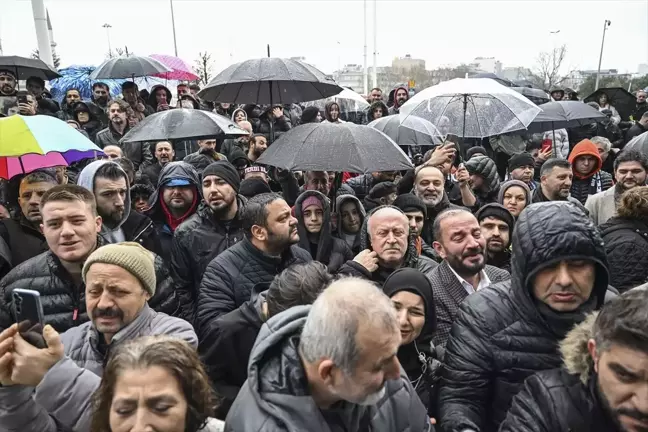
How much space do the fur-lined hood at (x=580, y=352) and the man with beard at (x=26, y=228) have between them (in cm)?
309

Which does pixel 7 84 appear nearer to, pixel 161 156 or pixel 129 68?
pixel 129 68

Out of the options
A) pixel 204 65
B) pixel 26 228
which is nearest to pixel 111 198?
pixel 26 228

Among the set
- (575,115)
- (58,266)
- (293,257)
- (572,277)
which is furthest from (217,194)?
(575,115)

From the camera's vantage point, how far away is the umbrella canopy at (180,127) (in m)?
4.97

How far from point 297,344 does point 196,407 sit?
0.41 metres

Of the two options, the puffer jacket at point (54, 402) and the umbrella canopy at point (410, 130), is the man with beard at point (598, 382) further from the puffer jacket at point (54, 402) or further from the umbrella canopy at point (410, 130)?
the umbrella canopy at point (410, 130)

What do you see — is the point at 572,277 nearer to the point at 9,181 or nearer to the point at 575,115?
the point at 9,181

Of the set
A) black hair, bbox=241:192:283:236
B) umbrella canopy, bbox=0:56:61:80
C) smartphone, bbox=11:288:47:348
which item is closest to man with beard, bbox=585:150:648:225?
black hair, bbox=241:192:283:236

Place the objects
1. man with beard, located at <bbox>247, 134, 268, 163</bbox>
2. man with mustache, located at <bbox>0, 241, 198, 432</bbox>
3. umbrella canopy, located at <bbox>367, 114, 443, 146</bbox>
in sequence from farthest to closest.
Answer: man with beard, located at <bbox>247, 134, 268, 163</bbox> → umbrella canopy, located at <bbox>367, 114, 443, 146</bbox> → man with mustache, located at <bbox>0, 241, 198, 432</bbox>

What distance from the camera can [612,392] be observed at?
142cm

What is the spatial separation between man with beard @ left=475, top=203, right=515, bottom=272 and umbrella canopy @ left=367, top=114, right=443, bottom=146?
2.30 m

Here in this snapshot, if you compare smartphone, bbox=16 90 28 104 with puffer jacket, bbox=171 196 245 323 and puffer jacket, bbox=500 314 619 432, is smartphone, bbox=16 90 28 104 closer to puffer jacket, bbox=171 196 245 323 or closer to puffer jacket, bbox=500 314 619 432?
puffer jacket, bbox=171 196 245 323

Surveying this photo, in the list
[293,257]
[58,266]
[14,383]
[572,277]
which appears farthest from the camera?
[293,257]

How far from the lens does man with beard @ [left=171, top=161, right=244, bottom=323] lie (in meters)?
3.74
